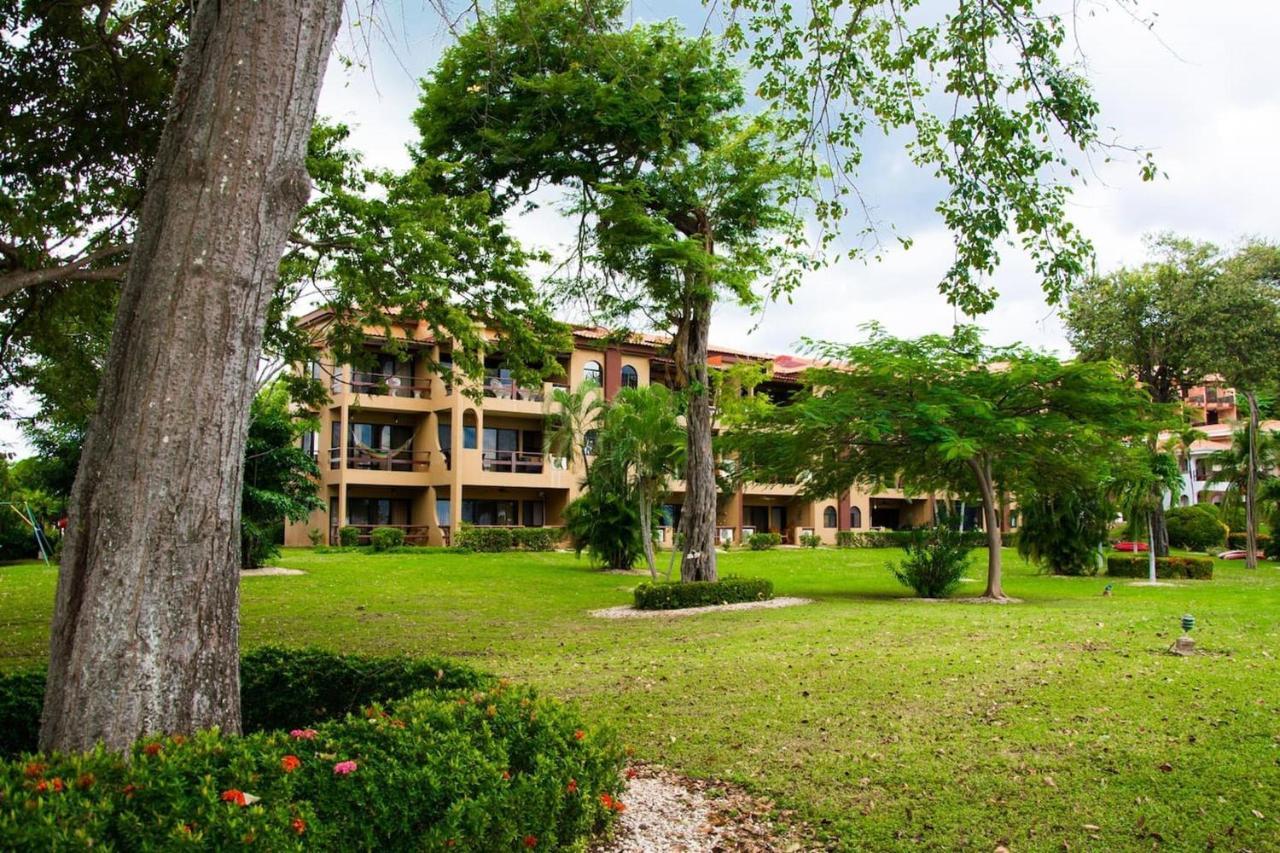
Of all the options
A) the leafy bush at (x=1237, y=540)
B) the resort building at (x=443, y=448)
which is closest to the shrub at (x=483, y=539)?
the resort building at (x=443, y=448)

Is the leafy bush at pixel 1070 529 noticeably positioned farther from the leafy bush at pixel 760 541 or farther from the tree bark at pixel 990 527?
the leafy bush at pixel 760 541

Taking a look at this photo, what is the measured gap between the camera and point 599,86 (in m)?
16.7

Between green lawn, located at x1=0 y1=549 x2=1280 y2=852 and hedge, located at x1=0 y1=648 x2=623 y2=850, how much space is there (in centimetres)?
180

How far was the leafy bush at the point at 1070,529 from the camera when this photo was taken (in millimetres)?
29141

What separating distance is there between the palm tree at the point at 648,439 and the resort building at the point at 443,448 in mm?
9462

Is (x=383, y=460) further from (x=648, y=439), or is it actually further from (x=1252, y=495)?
(x=1252, y=495)

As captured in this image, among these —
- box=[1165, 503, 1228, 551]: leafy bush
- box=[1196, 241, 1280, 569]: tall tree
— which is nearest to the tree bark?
box=[1196, 241, 1280, 569]: tall tree

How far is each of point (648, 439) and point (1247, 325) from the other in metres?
23.5

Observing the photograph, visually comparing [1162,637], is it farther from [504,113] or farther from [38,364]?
[38,364]

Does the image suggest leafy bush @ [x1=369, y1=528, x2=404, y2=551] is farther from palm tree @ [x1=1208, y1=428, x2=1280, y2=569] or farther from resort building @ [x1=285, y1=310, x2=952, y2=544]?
palm tree @ [x1=1208, y1=428, x2=1280, y2=569]

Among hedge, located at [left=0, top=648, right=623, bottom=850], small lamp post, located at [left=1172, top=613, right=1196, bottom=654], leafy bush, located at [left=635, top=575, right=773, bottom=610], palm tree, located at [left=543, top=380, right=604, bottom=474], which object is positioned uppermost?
palm tree, located at [left=543, top=380, right=604, bottom=474]

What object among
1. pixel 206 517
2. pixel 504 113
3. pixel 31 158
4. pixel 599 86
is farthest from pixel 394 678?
pixel 504 113

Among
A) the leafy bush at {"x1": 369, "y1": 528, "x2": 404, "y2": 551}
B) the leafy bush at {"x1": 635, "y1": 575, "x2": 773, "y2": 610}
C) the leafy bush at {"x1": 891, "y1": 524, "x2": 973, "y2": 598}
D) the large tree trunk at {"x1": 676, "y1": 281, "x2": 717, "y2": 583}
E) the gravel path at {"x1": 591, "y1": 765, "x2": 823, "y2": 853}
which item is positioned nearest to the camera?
the gravel path at {"x1": 591, "y1": 765, "x2": 823, "y2": 853}

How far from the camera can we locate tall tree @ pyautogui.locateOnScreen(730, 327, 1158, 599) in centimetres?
1866
